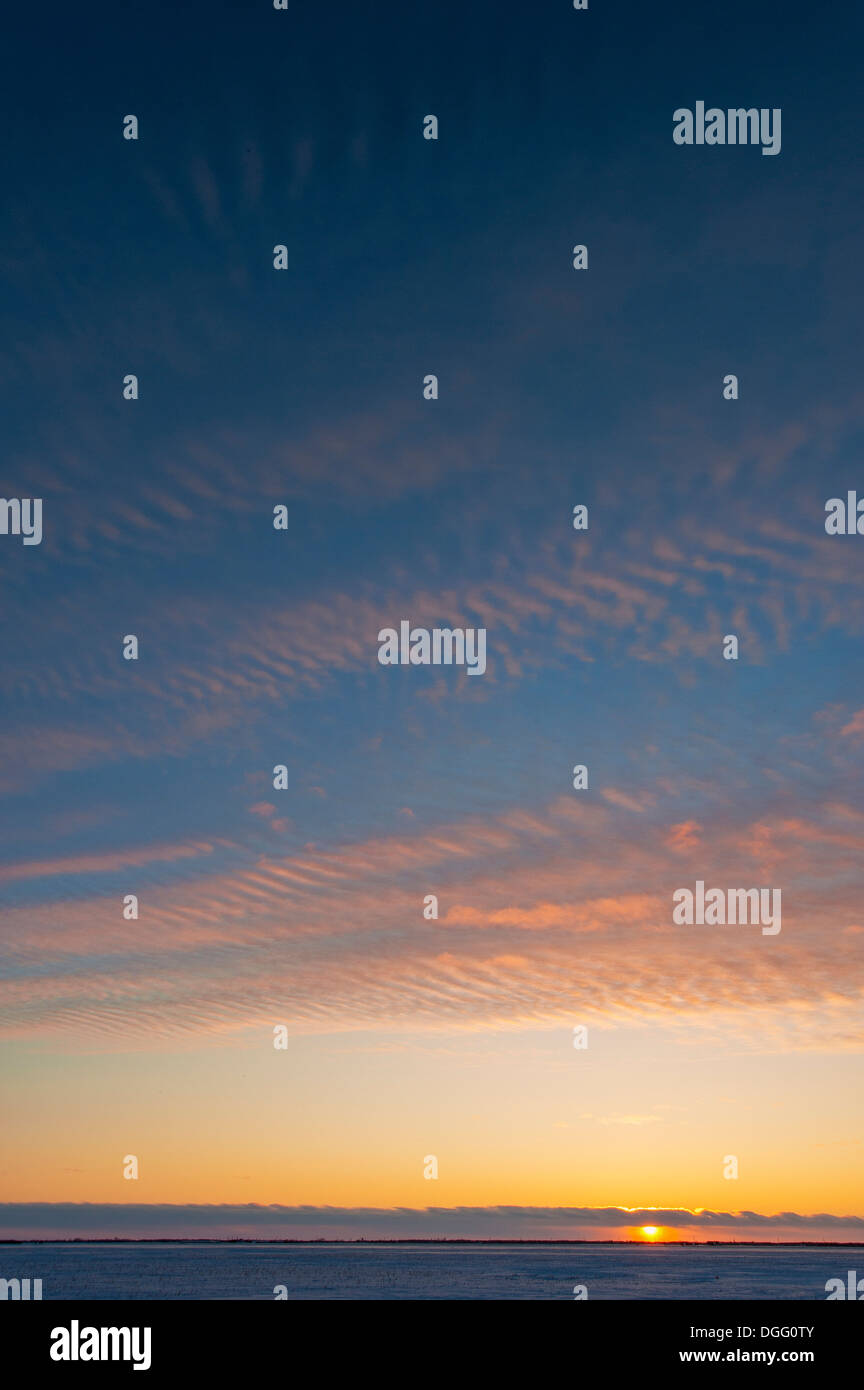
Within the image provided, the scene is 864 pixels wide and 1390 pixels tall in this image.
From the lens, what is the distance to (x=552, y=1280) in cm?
13362
